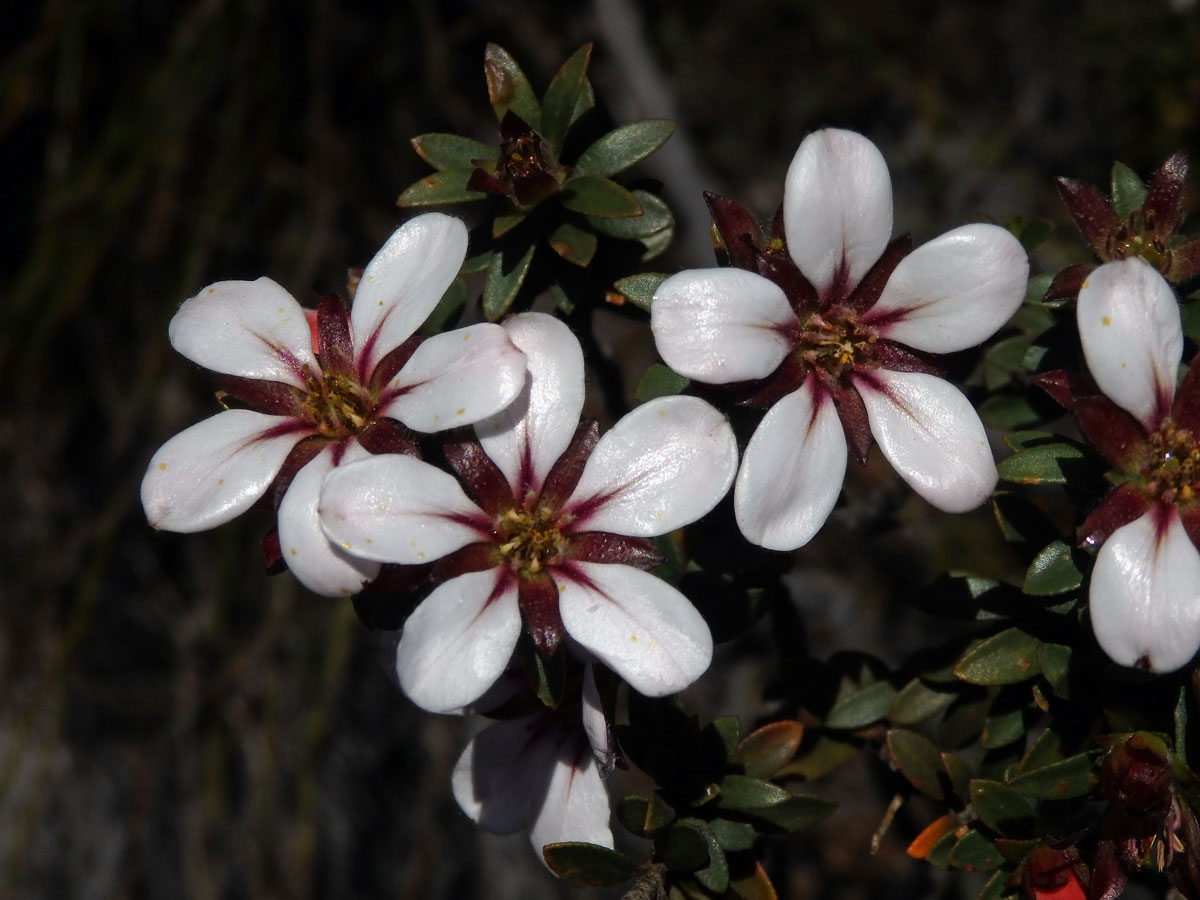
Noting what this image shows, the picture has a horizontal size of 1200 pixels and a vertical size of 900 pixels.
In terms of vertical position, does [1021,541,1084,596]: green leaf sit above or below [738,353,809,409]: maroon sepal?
below

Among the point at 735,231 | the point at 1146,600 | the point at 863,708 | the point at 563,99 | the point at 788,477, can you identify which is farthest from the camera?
the point at 863,708

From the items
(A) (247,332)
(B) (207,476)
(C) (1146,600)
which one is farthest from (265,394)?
(C) (1146,600)

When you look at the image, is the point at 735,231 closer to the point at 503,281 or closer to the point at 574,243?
the point at 574,243

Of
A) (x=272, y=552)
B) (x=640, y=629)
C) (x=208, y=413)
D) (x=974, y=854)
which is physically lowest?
(x=974, y=854)

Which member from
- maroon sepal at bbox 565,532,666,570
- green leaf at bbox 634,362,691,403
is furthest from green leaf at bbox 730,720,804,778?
green leaf at bbox 634,362,691,403

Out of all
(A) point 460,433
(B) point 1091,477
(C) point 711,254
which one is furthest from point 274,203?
(B) point 1091,477

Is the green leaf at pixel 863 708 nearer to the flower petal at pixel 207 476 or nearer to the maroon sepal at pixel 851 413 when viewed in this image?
the maroon sepal at pixel 851 413

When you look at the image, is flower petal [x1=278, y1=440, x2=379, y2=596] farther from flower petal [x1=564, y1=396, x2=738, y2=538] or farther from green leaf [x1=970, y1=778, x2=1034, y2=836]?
green leaf [x1=970, y1=778, x2=1034, y2=836]
